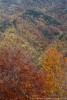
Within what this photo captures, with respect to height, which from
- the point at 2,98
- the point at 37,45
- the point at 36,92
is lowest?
the point at 37,45

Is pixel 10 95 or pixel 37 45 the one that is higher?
pixel 10 95

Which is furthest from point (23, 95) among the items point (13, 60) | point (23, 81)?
point (13, 60)

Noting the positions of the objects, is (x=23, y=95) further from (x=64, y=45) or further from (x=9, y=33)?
(x=9, y=33)

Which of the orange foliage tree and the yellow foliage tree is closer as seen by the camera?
the orange foliage tree

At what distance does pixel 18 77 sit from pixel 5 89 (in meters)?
2.15

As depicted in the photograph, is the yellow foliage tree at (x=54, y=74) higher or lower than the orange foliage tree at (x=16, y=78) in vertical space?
lower

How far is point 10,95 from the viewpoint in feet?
105

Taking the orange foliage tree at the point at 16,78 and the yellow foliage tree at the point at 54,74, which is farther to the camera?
the yellow foliage tree at the point at 54,74

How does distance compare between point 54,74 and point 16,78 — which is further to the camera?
point 54,74

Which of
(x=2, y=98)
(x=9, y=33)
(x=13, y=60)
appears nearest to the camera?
(x=2, y=98)

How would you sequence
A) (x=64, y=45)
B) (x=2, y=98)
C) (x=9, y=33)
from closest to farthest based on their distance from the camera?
(x=2, y=98) → (x=64, y=45) → (x=9, y=33)

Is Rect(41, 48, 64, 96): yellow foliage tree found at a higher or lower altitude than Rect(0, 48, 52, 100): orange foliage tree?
lower

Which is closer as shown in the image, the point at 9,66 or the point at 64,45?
the point at 9,66

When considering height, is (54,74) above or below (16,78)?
below
